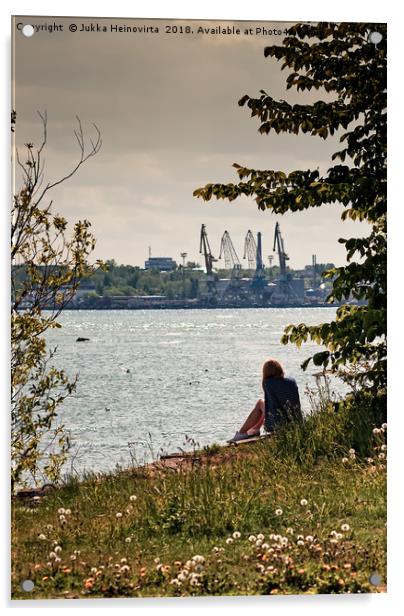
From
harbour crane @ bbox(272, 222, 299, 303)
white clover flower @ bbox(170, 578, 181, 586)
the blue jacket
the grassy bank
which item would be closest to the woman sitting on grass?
the blue jacket

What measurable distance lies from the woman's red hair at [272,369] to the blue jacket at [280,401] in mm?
20

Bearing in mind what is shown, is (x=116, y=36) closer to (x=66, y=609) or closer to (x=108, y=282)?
(x=108, y=282)

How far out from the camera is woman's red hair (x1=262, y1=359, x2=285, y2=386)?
22.1ft

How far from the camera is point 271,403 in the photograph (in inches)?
267

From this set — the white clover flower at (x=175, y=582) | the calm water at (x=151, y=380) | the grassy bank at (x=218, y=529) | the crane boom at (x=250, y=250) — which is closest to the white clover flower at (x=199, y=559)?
the grassy bank at (x=218, y=529)

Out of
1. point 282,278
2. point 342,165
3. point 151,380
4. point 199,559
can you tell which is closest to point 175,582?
point 199,559

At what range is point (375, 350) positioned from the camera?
725cm

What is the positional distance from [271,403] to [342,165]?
1.66 metres

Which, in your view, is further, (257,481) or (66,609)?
(257,481)

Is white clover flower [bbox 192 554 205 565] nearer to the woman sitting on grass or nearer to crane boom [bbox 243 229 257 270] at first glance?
the woman sitting on grass

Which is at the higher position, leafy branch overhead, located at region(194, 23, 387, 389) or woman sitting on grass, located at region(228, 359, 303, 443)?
leafy branch overhead, located at region(194, 23, 387, 389)

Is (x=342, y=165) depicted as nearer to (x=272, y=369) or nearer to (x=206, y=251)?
(x=206, y=251)
